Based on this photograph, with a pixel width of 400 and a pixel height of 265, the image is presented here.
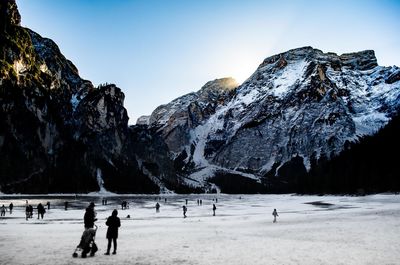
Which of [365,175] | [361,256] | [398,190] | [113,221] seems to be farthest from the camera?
[365,175]

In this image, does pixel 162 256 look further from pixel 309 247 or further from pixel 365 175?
pixel 365 175

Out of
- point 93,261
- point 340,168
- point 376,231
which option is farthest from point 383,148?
point 93,261

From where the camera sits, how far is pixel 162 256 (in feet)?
68.7

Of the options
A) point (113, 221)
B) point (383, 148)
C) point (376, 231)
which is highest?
point (383, 148)

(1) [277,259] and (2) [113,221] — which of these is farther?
(2) [113,221]

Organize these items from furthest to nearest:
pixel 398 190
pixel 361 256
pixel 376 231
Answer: pixel 398 190, pixel 376 231, pixel 361 256

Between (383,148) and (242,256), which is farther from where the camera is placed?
(383,148)

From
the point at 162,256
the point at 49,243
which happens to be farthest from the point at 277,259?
the point at 49,243

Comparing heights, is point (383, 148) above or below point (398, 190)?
above

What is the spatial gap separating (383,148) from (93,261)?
145219 mm

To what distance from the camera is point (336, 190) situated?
493ft

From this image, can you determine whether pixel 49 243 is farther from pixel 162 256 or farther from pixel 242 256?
pixel 242 256

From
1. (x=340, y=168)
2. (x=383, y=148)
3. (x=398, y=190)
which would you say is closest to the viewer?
(x=398, y=190)

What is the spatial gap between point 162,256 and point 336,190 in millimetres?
140929
